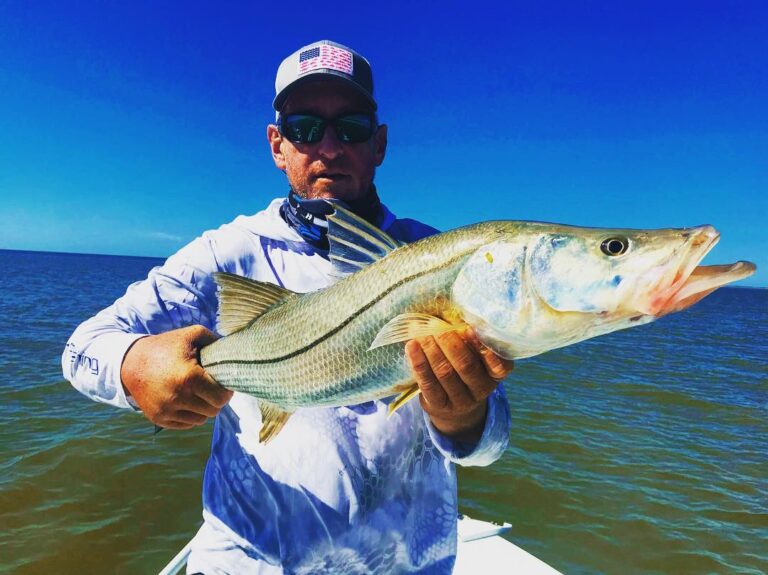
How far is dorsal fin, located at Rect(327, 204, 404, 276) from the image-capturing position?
2055mm

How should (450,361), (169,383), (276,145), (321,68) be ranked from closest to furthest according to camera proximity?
(450,361) < (169,383) < (321,68) < (276,145)

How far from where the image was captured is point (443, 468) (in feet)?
8.16

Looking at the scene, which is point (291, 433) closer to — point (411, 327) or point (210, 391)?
point (210, 391)

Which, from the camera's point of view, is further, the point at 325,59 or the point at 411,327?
the point at 325,59

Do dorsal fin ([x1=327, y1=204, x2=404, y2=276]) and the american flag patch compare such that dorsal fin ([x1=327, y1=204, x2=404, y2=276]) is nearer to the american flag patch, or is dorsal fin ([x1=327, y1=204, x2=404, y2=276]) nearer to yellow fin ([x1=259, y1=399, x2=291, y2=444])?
yellow fin ([x1=259, y1=399, x2=291, y2=444])

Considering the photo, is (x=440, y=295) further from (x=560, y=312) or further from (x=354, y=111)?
(x=354, y=111)

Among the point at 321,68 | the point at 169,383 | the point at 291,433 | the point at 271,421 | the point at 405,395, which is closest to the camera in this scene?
the point at 405,395

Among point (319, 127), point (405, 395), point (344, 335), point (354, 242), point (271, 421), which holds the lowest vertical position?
point (271, 421)

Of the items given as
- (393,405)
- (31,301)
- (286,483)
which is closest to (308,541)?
(286,483)

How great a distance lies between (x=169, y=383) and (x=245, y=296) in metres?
0.52

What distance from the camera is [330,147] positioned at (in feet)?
8.94

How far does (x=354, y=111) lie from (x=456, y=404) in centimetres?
183

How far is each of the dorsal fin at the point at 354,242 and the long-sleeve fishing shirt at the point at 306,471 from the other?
74cm

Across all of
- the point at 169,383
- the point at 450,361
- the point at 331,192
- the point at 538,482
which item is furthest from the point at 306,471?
the point at 538,482
